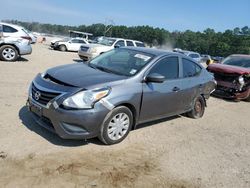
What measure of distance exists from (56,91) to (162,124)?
9.50 feet

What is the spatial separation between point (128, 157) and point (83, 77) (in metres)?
1.52

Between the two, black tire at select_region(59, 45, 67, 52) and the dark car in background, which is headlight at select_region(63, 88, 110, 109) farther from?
black tire at select_region(59, 45, 67, 52)

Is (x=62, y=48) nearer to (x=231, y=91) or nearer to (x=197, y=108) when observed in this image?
(x=231, y=91)

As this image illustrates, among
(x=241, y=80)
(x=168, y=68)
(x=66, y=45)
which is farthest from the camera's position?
(x=66, y=45)

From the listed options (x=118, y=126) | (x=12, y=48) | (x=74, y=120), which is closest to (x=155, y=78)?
(x=118, y=126)

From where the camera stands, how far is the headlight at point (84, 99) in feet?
15.5

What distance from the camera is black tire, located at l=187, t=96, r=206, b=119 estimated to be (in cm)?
754

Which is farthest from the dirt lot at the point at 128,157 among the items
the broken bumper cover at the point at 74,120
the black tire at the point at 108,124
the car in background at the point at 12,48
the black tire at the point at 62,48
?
the black tire at the point at 62,48

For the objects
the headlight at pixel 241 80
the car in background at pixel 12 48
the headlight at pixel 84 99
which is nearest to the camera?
the headlight at pixel 84 99

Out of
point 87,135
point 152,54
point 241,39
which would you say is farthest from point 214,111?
point 241,39

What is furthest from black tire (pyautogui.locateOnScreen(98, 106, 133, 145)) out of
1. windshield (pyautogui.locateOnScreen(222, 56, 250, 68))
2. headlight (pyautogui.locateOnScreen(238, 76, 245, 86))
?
windshield (pyautogui.locateOnScreen(222, 56, 250, 68))

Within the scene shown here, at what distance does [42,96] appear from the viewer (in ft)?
16.5

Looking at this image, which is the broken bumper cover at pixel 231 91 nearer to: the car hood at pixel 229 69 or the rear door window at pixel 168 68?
the car hood at pixel 229 69

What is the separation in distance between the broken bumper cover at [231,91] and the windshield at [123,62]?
221 inches
